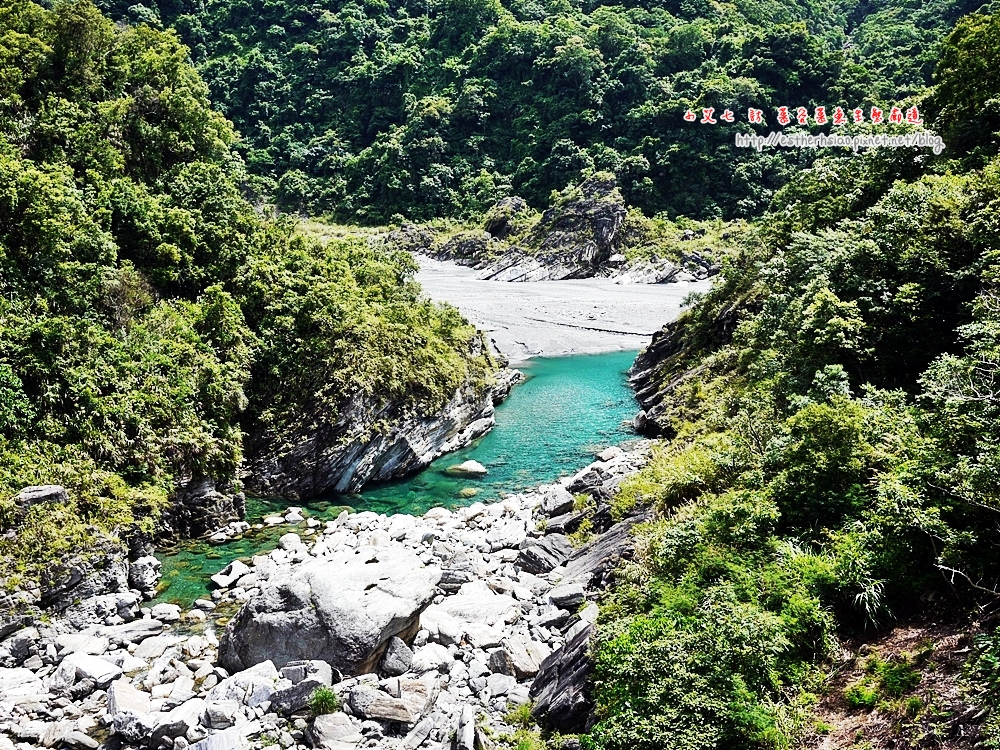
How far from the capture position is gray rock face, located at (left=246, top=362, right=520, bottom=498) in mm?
23734

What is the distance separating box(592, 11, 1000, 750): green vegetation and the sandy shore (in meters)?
29.8

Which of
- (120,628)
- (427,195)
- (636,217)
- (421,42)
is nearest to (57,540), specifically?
(120,628)

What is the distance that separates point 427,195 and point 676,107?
107 feet

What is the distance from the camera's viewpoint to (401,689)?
39.9ft

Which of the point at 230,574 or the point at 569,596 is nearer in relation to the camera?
the point at 569,596

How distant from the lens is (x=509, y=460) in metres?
27.8

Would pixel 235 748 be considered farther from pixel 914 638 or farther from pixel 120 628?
pixel 914 638

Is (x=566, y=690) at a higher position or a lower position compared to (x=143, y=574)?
higher

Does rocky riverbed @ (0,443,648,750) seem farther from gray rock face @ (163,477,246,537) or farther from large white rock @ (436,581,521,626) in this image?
gray rock face @ (163,477,246,537)

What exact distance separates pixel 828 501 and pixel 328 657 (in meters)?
9.38

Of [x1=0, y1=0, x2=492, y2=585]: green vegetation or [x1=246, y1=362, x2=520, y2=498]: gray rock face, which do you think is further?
[x1=246, y1=362, x2=520, y2=498]: gray rock face

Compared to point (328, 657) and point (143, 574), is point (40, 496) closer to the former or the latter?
point (143, 574)

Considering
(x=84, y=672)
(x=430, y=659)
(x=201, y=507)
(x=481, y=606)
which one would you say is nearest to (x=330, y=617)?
(x=430, y=659)

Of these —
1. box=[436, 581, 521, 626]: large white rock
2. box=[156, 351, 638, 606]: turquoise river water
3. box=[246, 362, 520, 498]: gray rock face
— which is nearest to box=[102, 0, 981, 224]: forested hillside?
box=[156, 351, 638, 606]: turquoise river water
